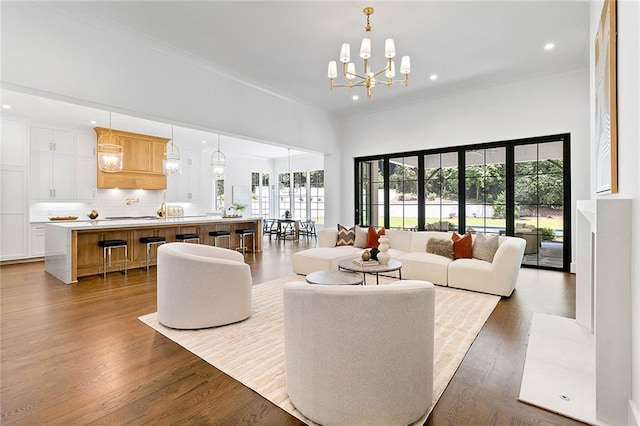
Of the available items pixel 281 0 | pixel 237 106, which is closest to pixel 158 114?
pixel 237 106

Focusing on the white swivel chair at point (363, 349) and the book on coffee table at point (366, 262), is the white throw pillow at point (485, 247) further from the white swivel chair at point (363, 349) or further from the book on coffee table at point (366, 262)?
the white swivel chair at point (363, 349)

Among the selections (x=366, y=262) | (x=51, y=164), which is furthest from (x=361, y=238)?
(x=51, y=164)

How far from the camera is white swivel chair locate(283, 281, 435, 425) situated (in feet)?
5.41

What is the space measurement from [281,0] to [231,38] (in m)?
1.15

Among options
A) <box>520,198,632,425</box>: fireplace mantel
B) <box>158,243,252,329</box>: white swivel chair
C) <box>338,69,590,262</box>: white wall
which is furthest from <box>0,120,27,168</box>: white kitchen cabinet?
<box>520,198,632,425</box>: fireplace mantel

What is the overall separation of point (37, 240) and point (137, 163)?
282cm

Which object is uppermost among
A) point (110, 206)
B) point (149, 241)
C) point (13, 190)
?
point (13, 190)

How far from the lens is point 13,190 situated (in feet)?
22.3

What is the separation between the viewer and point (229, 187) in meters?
11.9

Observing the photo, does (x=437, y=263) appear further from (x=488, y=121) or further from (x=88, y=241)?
(x=88, y=241)

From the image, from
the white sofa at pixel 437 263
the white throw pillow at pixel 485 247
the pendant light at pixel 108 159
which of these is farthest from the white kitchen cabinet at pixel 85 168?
the white throw pillow at pixel 485 247

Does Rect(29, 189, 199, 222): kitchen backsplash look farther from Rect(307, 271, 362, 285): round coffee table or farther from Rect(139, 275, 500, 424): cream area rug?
Rect(307, 271, 362, 285): round coffee table

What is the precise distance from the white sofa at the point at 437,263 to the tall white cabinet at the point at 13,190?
247 inches

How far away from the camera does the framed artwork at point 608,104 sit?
2.11m
